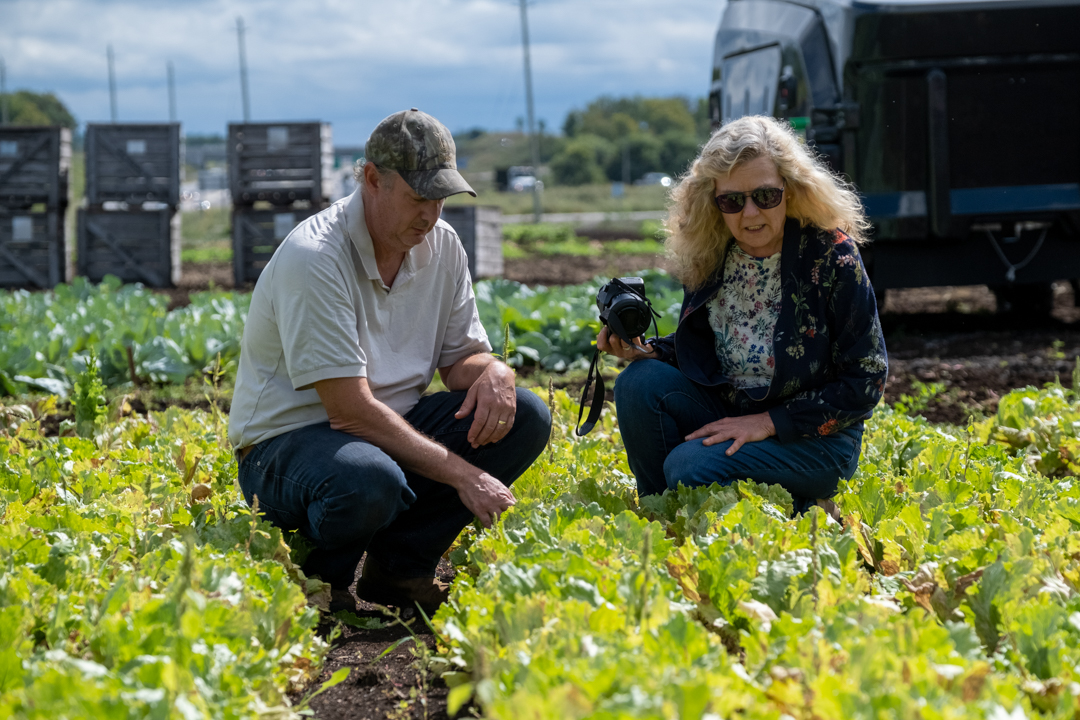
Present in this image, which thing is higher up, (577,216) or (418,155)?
(577,216)

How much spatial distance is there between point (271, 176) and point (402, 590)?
1185 cm

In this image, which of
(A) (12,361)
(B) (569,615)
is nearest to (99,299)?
(A) (12,361)

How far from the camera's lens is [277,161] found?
13891 millimetres

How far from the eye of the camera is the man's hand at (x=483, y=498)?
280 centimetres

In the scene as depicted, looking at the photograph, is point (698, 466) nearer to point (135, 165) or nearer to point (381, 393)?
point (381, 393)

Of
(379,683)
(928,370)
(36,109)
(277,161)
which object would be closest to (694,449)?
(379,683)

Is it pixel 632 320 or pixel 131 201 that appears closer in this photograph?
pixel 632 320

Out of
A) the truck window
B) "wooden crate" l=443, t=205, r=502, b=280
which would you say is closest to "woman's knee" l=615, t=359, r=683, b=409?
the truck window

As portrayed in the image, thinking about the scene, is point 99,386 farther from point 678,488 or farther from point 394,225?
point 678,488

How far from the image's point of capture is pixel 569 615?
1.95 m

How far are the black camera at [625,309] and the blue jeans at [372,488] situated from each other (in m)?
0.38

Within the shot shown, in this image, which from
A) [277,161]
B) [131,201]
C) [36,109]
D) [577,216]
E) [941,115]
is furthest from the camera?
[36,109]

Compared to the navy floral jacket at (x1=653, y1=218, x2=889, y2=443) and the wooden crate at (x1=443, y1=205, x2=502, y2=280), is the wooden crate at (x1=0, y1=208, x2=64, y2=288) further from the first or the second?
the navy floral jacket at (x1=653, y1=218, x2=889, y2=443)

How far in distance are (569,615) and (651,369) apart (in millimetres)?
1482
